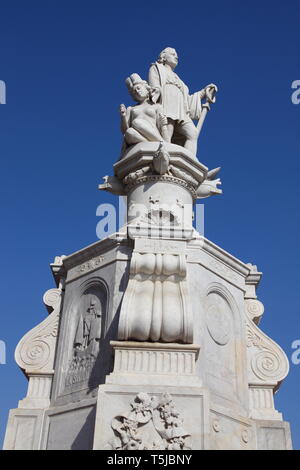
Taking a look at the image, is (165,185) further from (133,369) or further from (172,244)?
(133,369)

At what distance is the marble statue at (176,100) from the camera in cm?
1024

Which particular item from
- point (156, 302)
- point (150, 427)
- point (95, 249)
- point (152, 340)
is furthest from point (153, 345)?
point (95, 249)

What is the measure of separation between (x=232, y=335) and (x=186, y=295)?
1.47m

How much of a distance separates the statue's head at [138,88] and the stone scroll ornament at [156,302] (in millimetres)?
4026

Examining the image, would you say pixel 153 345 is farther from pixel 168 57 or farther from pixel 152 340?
pixel 168 57

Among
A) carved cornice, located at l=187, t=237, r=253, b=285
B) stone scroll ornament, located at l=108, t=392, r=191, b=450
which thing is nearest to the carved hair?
carved cornice, located at l=187, t=237, r=253, b=285

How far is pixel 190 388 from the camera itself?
6.34m

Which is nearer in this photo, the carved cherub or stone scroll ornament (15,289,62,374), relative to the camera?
stone scroll ornament (15,289,62,374)

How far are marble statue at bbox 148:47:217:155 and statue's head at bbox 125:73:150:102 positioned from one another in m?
0.16

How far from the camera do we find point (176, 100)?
413 inches

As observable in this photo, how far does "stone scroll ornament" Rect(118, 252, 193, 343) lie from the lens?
6.73 meters

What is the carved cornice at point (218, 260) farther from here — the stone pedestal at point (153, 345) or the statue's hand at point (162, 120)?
the statue's hand at point (162, 120)

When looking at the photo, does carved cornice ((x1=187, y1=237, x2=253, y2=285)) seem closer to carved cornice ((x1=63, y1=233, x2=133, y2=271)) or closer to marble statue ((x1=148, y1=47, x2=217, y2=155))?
carved cornice ((x1=63, y1=233, x2=133, y2=271))
